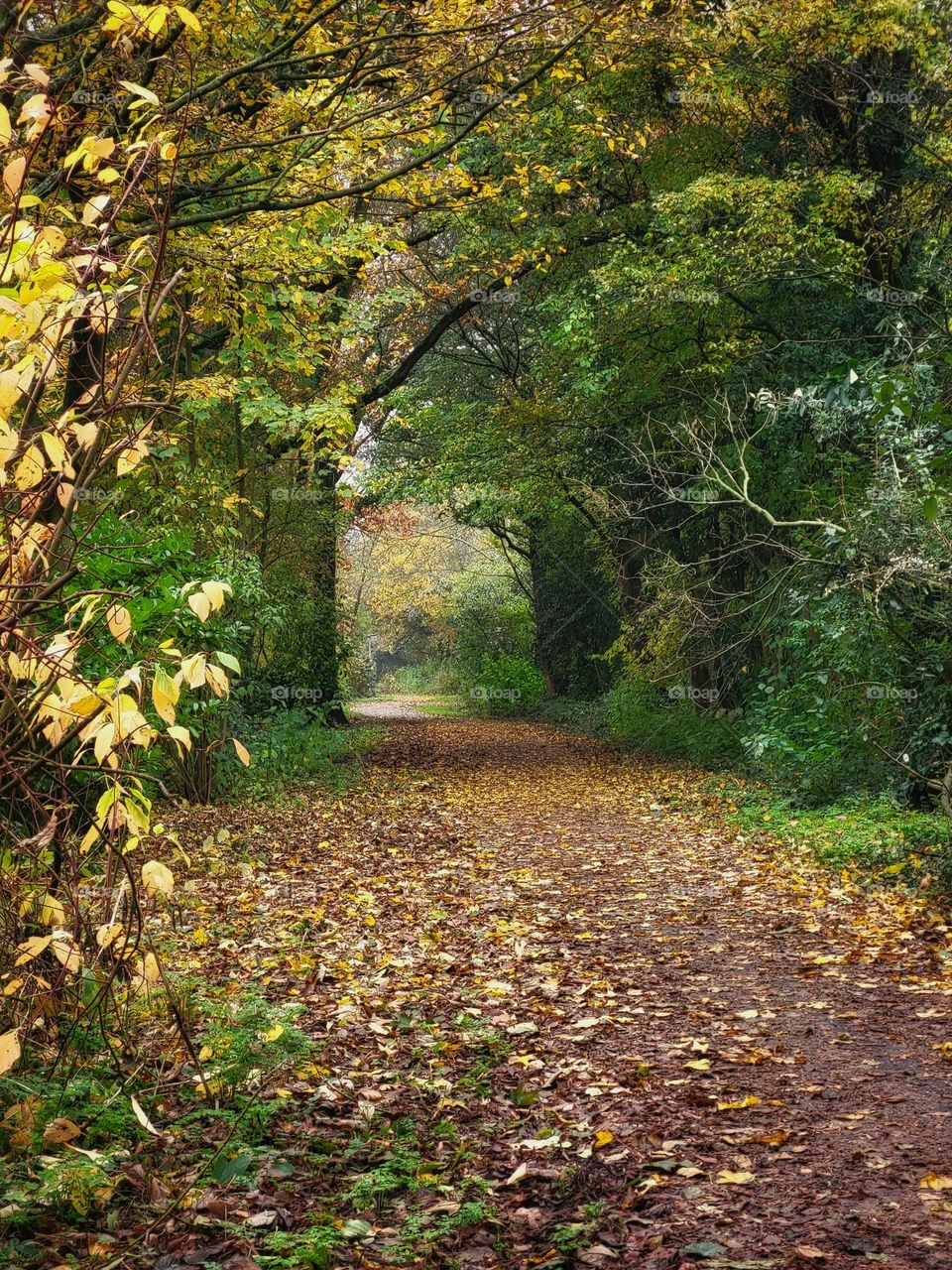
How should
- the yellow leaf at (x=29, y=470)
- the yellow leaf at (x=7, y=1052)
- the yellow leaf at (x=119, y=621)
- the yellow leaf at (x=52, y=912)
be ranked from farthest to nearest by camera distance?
the yellow leaf at (x=52, y=912) < the yellow leaf at (x=119, y=621) < the yellow leaf at (x=29, y=470) < the yellow leaf at (x=7, y=1052)

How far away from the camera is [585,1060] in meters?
4.60

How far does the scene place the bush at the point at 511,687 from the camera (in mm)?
28844

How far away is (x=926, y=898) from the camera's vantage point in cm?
701

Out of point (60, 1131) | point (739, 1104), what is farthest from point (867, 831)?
point (60, 1131)

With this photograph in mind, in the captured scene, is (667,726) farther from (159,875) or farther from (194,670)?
(194,670)

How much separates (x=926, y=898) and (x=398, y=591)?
1440 inches

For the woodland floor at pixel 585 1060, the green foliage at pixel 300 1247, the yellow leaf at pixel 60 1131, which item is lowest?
the woodland floor at pixel 585 1060

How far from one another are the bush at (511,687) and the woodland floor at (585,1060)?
1906 centimetres

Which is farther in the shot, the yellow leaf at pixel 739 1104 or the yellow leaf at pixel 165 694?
the yellow leaf at pixel 739 1104

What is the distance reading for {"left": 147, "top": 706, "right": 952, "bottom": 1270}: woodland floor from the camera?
309cm

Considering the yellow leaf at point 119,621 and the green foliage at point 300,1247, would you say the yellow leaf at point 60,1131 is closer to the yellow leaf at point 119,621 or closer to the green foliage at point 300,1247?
the green foliage at point 300,1247

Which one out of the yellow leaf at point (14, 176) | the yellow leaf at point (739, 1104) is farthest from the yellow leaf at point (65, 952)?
the yellow leaf at point (739, 1104)

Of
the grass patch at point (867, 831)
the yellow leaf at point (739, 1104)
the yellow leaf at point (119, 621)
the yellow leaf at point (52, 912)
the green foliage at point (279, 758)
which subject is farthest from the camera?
the green foliage at point (279, 758)

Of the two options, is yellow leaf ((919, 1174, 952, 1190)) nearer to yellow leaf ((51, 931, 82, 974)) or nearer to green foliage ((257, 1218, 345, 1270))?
green foliage ((257, 1218, 345, 1270))
